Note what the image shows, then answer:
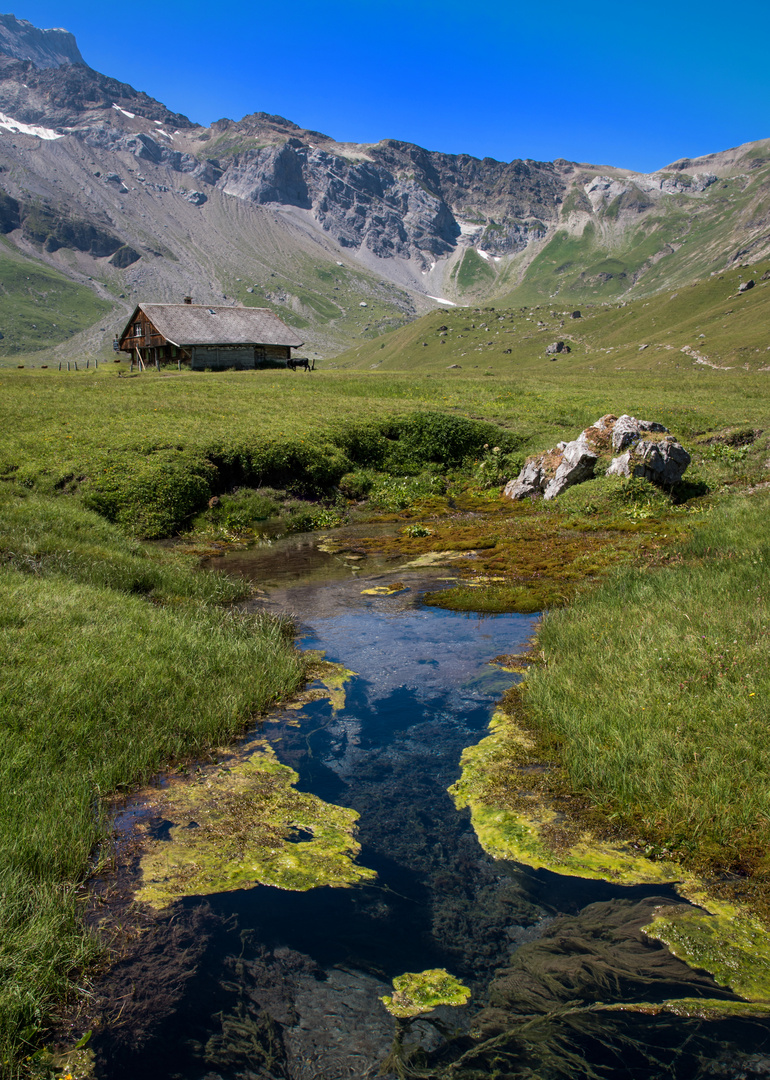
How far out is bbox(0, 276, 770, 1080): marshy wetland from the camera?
4441 mm

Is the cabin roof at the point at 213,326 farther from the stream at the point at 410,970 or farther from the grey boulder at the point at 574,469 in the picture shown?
the stream at the point at 410,970

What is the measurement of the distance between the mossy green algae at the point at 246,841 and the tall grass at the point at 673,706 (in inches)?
115

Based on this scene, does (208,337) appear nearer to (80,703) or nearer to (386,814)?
(80,703)

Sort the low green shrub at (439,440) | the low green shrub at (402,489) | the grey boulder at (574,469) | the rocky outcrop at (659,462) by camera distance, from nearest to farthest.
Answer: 1. the rocky outcrop at (659,462)
2. the grey boulder at (574,469)
3. the low green shrub at (402,489)
4. the low green shrub at (439,440)

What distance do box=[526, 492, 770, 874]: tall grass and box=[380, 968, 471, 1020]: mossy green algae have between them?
2720mm

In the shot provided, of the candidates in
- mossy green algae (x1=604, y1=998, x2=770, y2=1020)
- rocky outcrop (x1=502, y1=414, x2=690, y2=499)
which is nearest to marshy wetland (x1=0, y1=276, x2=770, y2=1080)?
mossy green algae (x1=604, y1=998, x2=770, y2=1020)

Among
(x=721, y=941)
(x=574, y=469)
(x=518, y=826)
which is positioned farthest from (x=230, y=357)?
(x=721, y=941)

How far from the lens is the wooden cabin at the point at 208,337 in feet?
222

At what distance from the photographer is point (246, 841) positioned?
21.4 feet

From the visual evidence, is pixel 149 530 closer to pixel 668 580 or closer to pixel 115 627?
pixel 115 627

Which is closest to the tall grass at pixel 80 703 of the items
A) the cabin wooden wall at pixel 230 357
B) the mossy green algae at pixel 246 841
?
the mossy green algae at pixel 246 841

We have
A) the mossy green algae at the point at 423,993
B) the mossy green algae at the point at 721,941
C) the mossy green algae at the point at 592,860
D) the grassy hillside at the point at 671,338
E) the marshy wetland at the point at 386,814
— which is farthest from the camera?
the grassy hillside at the point at 671,338

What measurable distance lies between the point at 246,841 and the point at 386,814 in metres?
1.54

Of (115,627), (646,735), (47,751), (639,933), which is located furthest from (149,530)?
(639,933)
